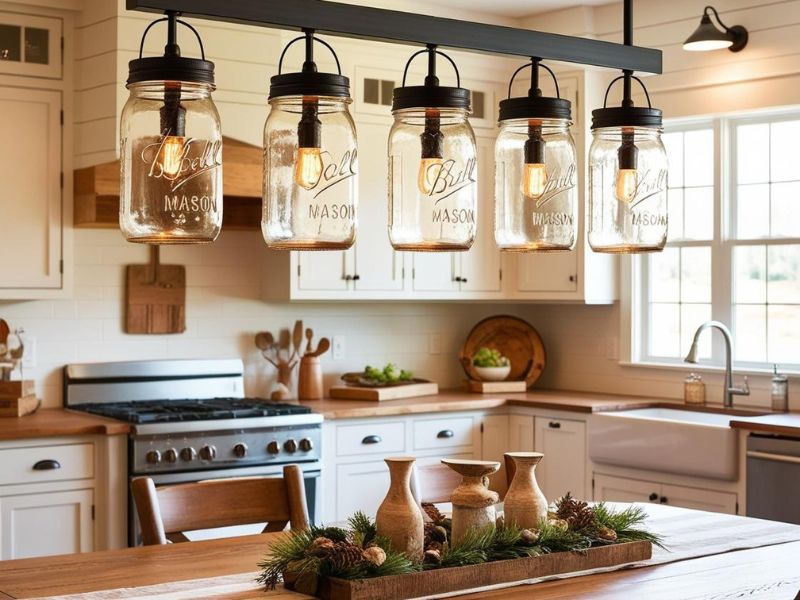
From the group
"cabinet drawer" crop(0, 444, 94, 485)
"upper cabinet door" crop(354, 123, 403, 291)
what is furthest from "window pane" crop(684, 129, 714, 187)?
"cabinet drawer" crop(0, 444, 94, 485)

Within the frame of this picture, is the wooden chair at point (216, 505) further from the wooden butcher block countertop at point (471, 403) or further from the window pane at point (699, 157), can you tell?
the window pane at point (699, 157)

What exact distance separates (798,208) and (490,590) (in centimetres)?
353

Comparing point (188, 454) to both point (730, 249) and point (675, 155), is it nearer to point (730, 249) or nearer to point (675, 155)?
Result: point (730, 249)

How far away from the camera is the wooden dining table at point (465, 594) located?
2.07 metres

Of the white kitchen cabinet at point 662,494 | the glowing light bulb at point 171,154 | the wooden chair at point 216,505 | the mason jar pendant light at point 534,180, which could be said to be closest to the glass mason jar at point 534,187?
the mason jar pendant light at point 534,180

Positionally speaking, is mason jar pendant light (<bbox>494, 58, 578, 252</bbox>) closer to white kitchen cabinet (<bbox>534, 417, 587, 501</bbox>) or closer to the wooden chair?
the wooden chair

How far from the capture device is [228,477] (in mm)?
4480

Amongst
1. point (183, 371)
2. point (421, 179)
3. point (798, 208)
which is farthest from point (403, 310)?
point (421, 179)

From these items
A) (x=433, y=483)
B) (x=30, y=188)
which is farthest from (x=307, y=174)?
(x=30, y=188)

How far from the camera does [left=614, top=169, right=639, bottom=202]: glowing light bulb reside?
77.1 inches

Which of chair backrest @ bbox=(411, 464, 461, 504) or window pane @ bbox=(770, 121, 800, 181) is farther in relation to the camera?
window pane @ bbox=(770, 121, 800, 181)

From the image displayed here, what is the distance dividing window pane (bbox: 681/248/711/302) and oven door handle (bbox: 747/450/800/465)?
1189 mm

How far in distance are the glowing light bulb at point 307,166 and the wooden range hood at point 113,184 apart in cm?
290

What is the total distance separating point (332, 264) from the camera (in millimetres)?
5215
